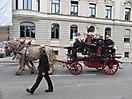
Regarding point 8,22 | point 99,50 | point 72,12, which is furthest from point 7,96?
point 72,12

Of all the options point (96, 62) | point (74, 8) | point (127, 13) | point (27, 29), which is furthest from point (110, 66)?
point (127, 13)

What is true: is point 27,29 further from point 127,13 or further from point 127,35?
point 127,13

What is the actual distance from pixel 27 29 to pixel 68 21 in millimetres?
6308

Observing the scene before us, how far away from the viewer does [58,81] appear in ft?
26.0

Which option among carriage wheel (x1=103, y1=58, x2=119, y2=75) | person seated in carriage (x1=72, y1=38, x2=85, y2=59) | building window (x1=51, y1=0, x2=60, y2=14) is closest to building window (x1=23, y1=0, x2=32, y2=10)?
building window (x1=51, y1=0, x2=60, y2=14)

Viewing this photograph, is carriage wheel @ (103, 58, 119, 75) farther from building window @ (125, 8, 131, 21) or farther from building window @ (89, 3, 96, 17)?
building window @ (125, 8, 131, 21)

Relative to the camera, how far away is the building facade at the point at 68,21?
2386cm

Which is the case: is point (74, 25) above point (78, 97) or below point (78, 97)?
above

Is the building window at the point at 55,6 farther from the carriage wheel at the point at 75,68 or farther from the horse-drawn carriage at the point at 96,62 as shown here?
the carriage wheel at the point at 75,68

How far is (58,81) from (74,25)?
19.9 m

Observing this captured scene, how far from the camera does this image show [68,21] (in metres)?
26.6

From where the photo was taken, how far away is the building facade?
78.3 ft

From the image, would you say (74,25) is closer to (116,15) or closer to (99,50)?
(116,15)

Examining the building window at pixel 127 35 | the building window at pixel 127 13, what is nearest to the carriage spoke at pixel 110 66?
the building window at pixel 127 35
